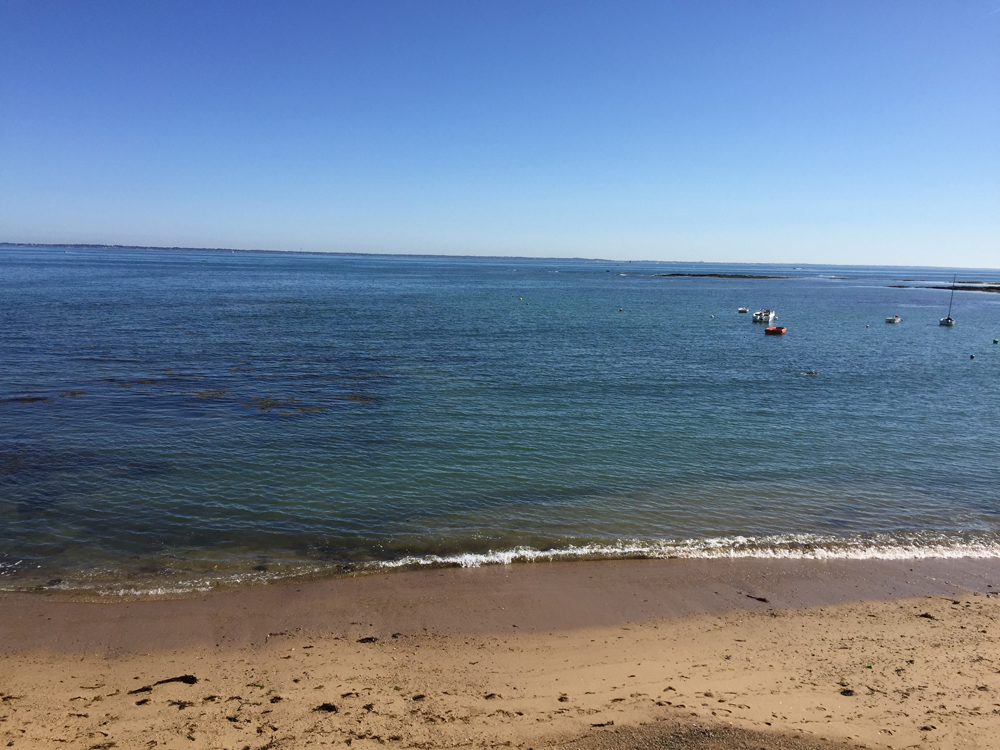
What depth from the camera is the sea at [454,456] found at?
15945mm

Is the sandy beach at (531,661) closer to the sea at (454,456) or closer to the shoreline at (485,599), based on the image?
the shoreline at (485,599)

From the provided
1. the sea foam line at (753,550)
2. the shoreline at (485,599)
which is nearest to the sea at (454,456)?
the sea foam line at (753,550)

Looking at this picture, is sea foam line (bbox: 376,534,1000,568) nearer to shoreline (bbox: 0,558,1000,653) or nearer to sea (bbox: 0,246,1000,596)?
sea (bbox: 0,246,1000,596)

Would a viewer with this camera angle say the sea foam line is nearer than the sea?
Yes

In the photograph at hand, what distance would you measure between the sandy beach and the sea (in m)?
1.24

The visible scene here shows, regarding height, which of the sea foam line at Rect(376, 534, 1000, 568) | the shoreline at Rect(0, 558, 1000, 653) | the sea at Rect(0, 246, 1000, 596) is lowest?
the shoreline at Rect(0, 558, 1000, 653)

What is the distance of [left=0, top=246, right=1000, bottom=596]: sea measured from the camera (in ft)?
52.3

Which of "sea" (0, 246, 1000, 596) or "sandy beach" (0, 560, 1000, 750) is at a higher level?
"sea" (0, 246, 1000, 596)

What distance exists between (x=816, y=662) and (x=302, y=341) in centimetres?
4424

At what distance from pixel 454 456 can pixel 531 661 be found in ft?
38.8

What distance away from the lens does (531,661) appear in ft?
36.8

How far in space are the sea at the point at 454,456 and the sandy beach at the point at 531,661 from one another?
4.06 feet

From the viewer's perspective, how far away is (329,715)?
9.38 metres

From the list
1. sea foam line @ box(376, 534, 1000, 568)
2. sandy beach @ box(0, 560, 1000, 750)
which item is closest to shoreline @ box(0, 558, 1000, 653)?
sandy beach @ box(0, 560, 1000, 750)
